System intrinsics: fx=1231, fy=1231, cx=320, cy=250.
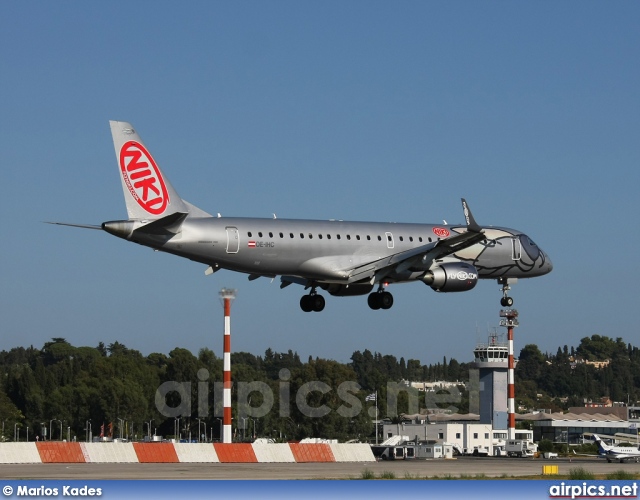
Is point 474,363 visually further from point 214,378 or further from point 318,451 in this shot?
point 318,451

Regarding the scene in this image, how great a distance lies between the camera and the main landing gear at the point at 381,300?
210 ft

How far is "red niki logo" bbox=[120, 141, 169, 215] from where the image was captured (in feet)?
187

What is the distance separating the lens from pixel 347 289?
63562 mm

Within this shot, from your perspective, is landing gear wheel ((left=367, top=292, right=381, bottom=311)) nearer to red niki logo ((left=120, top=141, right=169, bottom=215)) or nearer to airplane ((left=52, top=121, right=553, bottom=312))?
airplane ((left=52, top=121, right=553, bottom=312))

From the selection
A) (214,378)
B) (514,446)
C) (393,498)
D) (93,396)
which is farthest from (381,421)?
(393,498)

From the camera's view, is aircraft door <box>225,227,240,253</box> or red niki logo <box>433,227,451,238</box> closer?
aircraft door <box>225,227,240,253</box>

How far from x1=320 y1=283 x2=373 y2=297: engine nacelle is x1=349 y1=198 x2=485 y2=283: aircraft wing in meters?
1.61

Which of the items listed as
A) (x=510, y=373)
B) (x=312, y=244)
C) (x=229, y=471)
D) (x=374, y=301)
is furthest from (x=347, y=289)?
(x=510, y=373)

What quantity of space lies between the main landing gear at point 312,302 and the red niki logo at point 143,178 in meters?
10.6

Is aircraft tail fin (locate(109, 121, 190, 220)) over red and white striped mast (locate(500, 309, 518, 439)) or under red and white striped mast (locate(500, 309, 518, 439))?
over

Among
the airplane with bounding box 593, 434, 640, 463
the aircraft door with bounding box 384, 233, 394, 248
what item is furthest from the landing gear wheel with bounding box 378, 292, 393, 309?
the airplane with bounding box 593, 434, 640, 463

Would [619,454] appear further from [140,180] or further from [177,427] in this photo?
[177,427]

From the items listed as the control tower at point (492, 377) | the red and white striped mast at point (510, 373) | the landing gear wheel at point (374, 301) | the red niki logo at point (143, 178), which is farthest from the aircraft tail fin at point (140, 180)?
the control tower at point (492, 377)

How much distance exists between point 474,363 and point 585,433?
22.2 meters
